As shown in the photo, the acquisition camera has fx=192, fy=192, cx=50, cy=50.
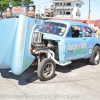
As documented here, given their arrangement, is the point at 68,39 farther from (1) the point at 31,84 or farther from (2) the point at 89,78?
(1) the point at 31,84

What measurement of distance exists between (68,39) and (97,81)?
65.1 inches

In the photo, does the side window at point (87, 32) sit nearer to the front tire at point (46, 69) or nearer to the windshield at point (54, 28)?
the windshield at point (54, 28)

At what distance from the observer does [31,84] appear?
5.54 m

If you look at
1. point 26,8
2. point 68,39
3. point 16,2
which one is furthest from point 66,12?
point 68,39

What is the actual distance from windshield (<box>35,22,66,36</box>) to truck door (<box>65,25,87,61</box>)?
25 cm

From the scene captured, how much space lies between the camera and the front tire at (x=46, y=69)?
5645 mm

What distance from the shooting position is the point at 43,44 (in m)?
6.27

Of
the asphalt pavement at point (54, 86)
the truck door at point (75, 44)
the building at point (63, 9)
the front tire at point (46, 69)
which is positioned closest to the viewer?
the asphalt pavement at point (54, 86)

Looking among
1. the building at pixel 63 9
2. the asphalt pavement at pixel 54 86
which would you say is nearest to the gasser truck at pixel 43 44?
the asphalt pavement at pixel 54 86

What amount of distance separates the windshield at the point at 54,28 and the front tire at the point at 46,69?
1.12m

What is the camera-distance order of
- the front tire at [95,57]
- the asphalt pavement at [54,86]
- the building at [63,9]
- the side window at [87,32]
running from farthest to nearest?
1. the building at [63,9]
2. the front tire at [95,57]
3. the side window at [87,32]
4. the asphalt pavement at [54,86]

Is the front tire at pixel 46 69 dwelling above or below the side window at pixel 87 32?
below

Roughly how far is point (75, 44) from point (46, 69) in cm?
149

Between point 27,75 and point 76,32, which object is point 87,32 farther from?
point 27,75
